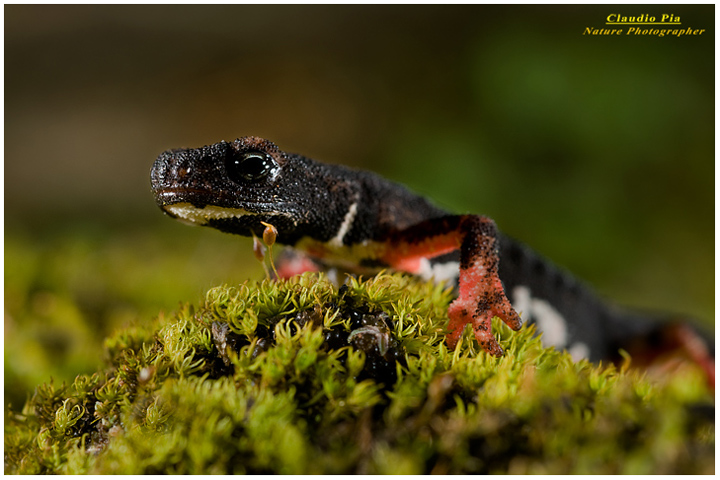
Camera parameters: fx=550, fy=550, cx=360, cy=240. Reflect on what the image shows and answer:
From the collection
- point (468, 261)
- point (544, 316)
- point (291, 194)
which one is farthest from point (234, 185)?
point (544, 316)

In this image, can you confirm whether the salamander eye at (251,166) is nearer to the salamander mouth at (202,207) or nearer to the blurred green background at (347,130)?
the salamander mouth at (202,207)

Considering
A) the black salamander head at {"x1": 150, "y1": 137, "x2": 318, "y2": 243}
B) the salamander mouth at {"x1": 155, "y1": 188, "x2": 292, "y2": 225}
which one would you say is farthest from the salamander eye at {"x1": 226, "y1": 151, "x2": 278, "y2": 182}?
the salamander mouth at {"x1": 155, "y1": 188, "x2": 292, "y2": 225}

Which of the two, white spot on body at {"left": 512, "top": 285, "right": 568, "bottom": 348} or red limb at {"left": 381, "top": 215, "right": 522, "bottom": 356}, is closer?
red limb at {"left": 381, "top": 215, "right": 522, "bottom": 356}

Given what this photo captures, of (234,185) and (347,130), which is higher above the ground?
(347,130)

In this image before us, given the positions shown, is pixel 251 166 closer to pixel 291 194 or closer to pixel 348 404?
pixel 291 194

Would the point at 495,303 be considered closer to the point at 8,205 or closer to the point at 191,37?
the point at 8,205

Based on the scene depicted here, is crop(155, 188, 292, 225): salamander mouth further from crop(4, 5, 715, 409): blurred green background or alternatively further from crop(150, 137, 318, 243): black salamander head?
crop(4, 5, 715, 409): blurred green background

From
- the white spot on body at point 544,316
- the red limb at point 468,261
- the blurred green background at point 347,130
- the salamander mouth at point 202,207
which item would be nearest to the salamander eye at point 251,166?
the salamander mouth at point 202,207

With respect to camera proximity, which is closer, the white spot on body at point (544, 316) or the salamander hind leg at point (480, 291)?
the salamander hind leg at point (480, 291)
